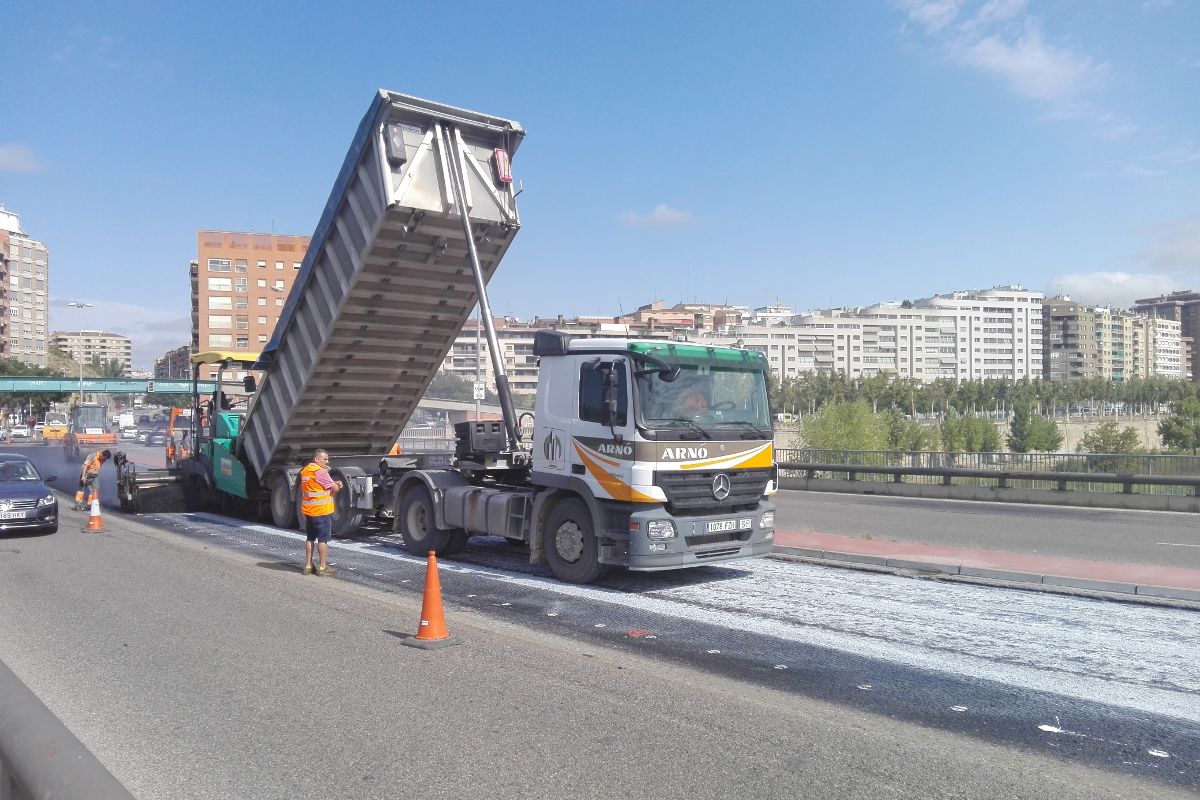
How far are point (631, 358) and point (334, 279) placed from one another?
5.01 meters

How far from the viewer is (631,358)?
9.32 meters

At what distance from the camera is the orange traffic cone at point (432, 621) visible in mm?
7254

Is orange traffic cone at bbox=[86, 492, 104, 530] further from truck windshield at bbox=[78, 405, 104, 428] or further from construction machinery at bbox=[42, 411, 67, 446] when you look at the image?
construction machinery at bbox=[42, 411, 67, 446]

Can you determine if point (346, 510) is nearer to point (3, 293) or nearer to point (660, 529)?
point (660, 529)

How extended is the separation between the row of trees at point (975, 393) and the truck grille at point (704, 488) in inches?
3788

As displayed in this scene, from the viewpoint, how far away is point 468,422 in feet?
39.9

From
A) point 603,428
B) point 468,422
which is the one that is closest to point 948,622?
point 603,428

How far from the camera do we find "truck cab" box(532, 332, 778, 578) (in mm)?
9211

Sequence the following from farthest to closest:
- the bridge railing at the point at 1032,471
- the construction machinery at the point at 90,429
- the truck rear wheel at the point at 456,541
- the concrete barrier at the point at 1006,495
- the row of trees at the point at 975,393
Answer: the row of trees at the point at 975,393, the construction machinery at the point at 90,429, the bridge railing at the point at 1032,471, the concrete barrier at the point at 1006,495, the truck rear wheel at the point at 456,541

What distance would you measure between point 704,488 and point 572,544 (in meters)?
1.67

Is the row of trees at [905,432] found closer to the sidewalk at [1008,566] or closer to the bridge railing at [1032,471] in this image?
the bridge railing at [1032,471]

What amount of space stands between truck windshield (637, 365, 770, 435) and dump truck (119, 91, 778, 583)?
2cm

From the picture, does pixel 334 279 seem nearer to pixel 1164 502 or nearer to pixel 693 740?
pixel 693 740

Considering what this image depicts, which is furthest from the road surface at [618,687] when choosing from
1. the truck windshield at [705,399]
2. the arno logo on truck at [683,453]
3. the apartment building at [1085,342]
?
the apartment building at [1085,342]
